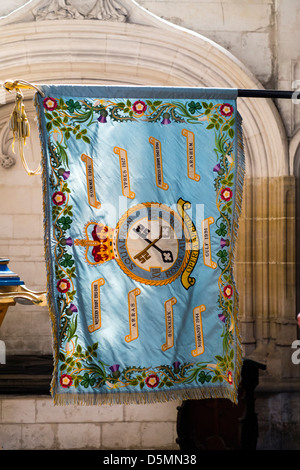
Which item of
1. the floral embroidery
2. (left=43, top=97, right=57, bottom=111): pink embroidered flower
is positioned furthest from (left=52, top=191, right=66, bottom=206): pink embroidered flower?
(left=43, top=97, right=57, bottom=111): pink embroidered flower

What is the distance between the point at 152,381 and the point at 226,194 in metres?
1.13

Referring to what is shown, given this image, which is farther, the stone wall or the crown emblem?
the stone wall

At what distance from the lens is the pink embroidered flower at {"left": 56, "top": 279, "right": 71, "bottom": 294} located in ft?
12.9

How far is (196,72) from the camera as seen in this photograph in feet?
20.3

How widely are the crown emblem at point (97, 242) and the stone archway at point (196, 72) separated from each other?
2568 millimetres

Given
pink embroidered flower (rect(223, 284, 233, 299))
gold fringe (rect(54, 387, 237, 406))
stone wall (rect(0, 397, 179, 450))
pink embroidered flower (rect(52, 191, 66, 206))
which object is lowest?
stone wall (rect(0, 397, 179, 450))

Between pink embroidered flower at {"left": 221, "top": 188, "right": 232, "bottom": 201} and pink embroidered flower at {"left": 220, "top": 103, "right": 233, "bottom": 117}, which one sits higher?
pink embroidered flower at {"left": 220, "top": 103, "right": 233, "bottom": 117}

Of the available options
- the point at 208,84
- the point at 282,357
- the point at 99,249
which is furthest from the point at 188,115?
the point at 282,357

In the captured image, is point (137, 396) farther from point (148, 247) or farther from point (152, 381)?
point (148, 247)

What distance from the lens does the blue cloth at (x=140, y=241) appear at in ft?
12.9

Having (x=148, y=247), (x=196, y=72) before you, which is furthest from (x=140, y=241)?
(x=196, y=72)

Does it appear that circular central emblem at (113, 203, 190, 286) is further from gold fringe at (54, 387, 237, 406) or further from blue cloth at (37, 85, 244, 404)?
Result: gold fringe at (54, 387, 237, 406)

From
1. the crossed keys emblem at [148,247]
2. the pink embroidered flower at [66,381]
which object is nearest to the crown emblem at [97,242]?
the crossed keys emblem at [148,247]

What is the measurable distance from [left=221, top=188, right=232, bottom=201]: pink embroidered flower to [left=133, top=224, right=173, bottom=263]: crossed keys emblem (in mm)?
378
